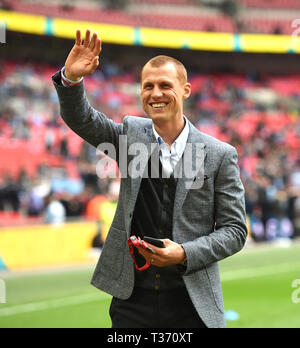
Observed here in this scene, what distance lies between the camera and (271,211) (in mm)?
18500

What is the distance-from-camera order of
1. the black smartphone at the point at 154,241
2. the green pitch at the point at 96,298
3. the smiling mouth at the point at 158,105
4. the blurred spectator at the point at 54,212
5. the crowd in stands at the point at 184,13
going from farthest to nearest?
1. the crowd in stands at the point at 184,13
2. the blurred spectator at the point at 54,212
3. the green pitch at the point at 96,298
4. the smiling mouth at the point at 158,105
5. the black smartphone at the point at 154,241

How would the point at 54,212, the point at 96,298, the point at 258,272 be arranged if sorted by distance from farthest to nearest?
1. the point at 54,212
2. the point at 258,272
3. the point at 96,298

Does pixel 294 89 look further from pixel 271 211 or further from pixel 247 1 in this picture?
pixel 271 211

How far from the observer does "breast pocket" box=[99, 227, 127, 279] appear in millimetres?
3098

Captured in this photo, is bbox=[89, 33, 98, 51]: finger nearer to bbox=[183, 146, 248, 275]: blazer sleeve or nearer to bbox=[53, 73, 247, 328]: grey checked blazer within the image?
bbox=[53, 73, 247, 328]: grey checked blazer

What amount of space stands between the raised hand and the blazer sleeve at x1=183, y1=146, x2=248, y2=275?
792mm

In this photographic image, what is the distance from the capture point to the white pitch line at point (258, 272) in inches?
468

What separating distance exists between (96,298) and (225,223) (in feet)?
21.9

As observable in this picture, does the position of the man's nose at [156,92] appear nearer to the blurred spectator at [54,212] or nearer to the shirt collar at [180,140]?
the shirt collar at [180,140]

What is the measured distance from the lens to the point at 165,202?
305cm

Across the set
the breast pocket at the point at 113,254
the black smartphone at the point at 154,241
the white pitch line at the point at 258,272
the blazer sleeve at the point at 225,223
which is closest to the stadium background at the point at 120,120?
the white pitch line at the point at 258,272

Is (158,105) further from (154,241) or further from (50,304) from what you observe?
(50,304)

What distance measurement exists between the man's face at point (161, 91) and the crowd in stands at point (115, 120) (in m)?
10.3

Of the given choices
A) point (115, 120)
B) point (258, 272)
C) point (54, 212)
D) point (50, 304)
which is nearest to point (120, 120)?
point (115, 120)
